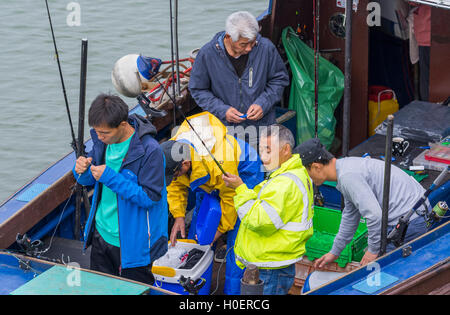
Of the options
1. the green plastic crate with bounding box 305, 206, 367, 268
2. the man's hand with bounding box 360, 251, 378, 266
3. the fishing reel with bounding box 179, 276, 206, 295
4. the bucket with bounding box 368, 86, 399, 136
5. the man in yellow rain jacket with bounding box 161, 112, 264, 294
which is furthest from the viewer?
the bucket with bounding box 368, 86, 399, 136

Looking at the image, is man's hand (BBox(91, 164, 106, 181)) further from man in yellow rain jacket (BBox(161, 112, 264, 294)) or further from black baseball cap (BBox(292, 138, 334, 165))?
black baseball cap (BBox(292, 138, 334, 165))

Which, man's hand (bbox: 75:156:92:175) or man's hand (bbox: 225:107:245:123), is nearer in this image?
man's hand (bbox: 75:156:92:175)

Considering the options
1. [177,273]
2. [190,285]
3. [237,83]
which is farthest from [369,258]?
[237,83]

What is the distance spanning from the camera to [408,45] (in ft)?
20.8

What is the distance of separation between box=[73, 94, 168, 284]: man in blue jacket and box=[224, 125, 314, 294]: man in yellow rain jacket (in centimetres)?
42

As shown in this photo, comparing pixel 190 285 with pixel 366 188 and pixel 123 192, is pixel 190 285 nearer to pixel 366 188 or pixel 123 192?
pixel 123 192

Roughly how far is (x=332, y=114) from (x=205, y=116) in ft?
7.03

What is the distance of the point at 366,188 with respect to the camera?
3.34 m

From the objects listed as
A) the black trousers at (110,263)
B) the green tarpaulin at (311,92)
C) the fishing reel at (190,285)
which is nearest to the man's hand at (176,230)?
the fishing reel at (190,285)

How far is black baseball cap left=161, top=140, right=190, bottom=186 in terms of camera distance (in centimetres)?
379

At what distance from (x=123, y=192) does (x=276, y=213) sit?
697 mm

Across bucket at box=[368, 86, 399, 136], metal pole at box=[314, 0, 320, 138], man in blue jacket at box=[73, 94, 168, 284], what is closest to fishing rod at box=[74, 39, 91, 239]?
man in blue jacket at box=[73, 94, 168, 284]
